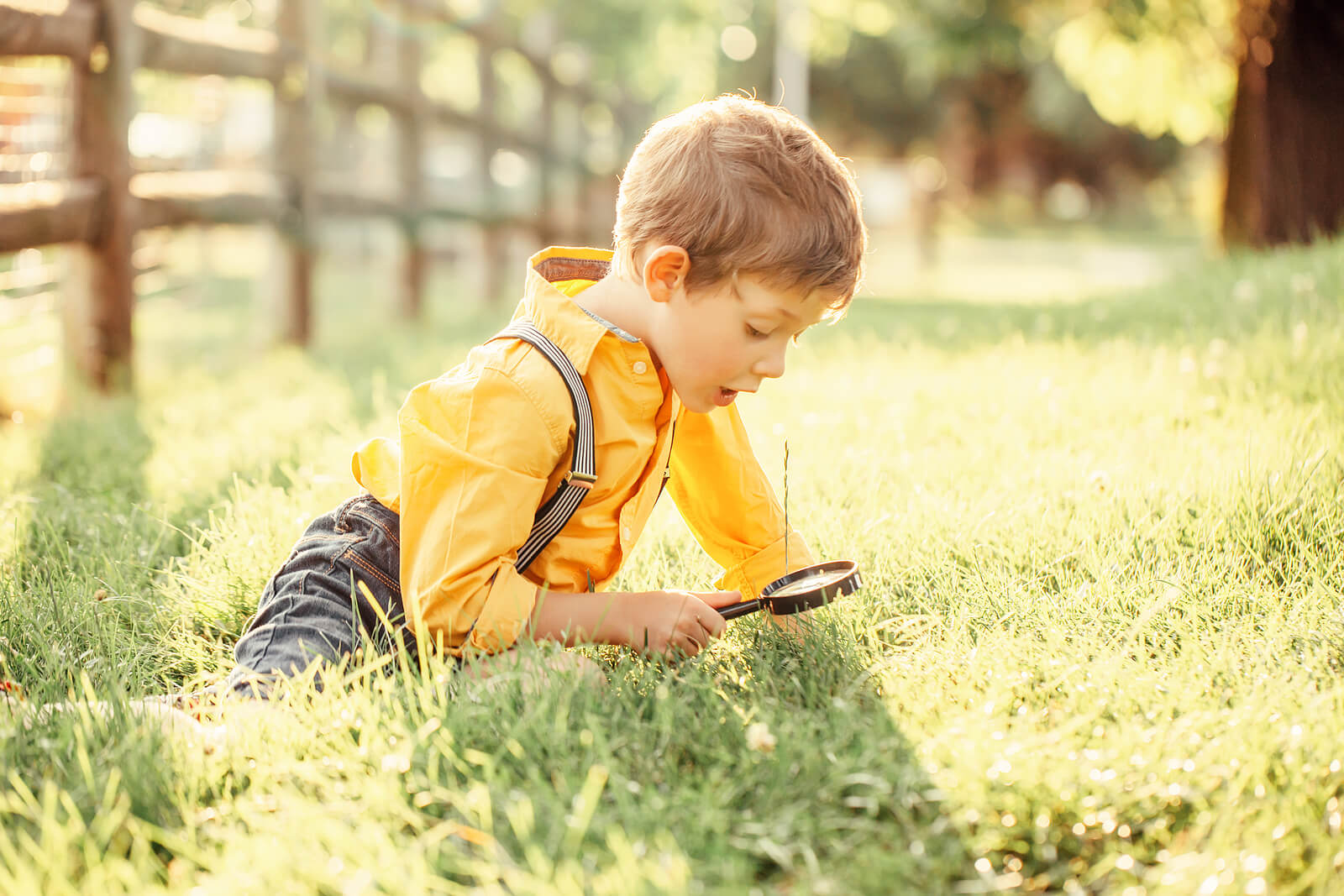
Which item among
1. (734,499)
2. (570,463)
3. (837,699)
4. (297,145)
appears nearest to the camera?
(837,699)

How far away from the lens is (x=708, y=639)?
2061 millimetres

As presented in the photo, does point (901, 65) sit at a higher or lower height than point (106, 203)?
higher

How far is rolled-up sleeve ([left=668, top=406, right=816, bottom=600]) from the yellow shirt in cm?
1

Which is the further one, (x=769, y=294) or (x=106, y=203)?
(x=106, y=203)

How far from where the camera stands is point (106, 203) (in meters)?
4.74

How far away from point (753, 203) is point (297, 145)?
545 cm

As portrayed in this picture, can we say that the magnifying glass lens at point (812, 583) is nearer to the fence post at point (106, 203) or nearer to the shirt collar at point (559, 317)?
the shirt collar at point (559, 317)

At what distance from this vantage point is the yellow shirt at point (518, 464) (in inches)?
76.8

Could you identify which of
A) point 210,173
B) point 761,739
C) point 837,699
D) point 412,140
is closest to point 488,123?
point 412,140

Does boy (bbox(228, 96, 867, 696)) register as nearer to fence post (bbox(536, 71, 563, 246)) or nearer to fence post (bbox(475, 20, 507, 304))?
fence post (bbox(475, 20, 507, 304))

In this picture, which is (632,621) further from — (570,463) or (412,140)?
(412,140)

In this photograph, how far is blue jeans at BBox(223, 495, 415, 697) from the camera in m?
1.98

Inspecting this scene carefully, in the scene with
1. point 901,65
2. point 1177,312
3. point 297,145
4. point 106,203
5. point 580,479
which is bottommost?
point 580,479

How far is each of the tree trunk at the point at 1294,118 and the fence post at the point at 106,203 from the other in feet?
23.2
